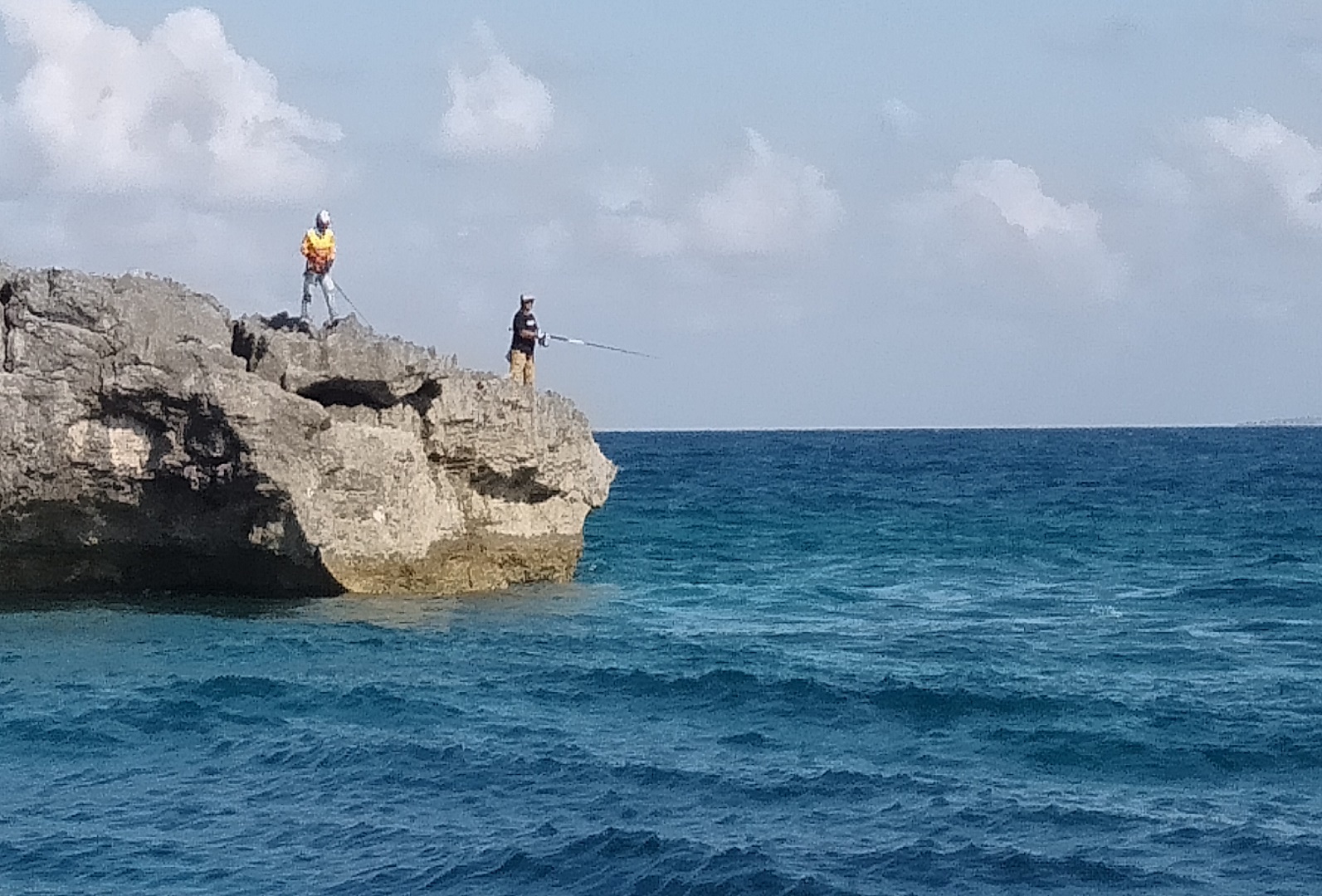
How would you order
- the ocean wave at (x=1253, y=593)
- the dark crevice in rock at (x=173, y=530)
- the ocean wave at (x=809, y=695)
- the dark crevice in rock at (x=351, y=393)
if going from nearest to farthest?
the ocean wave at (x=809, y=695) < the dark crevice in rock at (x=173, y=530) < the dark crevice in rock at (x=351, y=393) < the ocean wave at (x=1253, y=593)

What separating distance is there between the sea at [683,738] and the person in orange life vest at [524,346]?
3.77m

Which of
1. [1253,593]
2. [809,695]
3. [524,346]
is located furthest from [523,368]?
[1253,593]

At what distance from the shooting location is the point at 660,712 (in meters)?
16.8

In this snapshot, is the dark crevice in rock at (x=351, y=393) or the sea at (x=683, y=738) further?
the dark crevice in rock at (x=351, y=393)

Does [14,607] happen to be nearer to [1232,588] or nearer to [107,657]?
[107,657]

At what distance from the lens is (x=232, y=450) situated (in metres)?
21.3

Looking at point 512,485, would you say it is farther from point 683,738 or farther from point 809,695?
point 683,738

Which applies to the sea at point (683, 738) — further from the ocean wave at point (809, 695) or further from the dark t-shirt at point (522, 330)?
the dark t-shirt at point (522, 330)

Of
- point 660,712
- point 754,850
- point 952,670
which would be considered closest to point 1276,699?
point 952,670

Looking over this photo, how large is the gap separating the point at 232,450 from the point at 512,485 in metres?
5.33

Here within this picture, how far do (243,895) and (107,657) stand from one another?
28.8 feet

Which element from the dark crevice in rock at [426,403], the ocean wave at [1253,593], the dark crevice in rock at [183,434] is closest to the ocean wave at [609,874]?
the dark crevice in rock at [183,434]

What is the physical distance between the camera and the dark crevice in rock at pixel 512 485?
2483cm

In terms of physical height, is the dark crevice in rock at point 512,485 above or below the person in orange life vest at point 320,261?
below
